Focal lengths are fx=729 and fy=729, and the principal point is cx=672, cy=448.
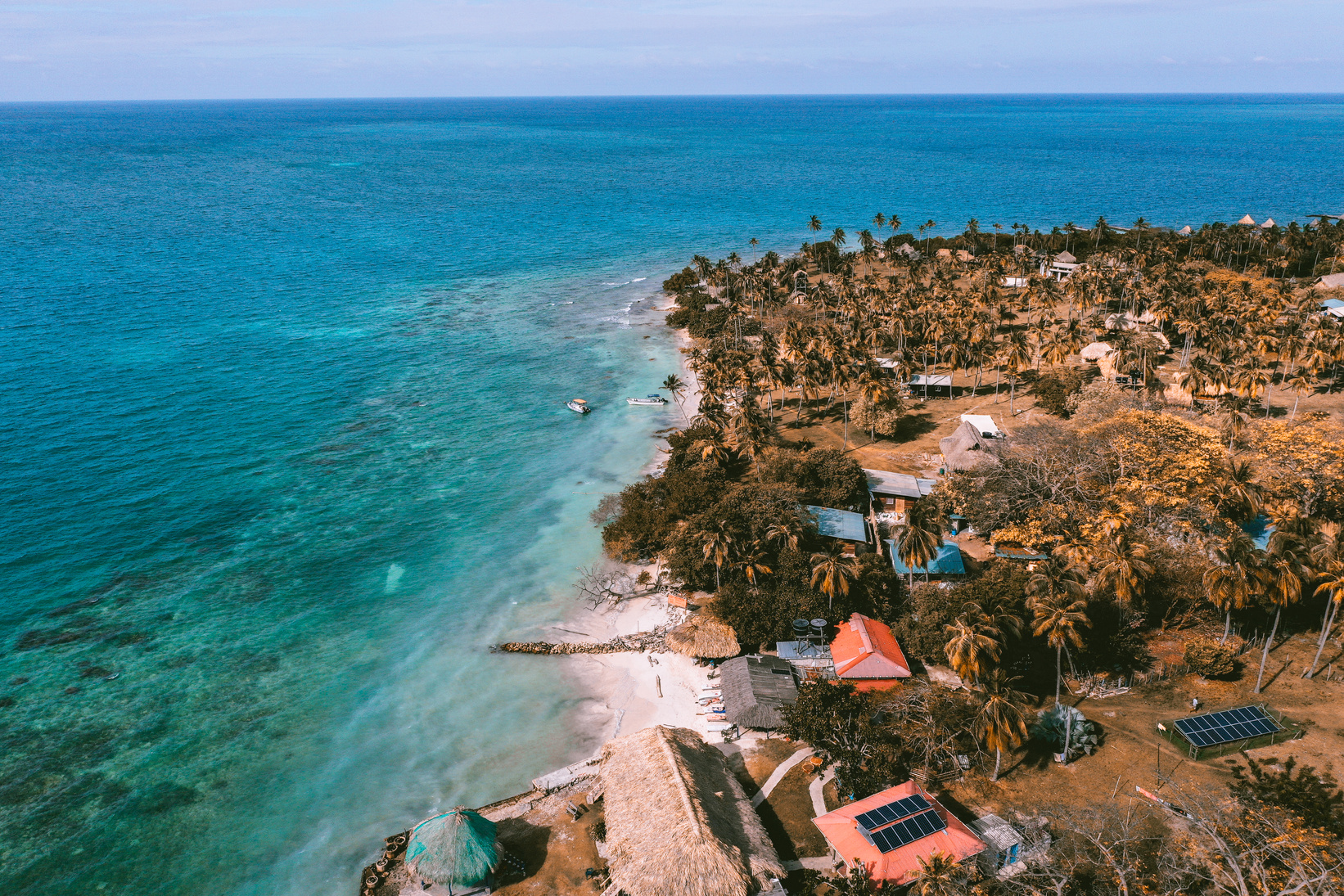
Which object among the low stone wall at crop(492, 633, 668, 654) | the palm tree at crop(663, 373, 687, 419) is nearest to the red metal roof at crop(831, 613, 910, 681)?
the low stone wall at crop(492, 633, 668, 654)

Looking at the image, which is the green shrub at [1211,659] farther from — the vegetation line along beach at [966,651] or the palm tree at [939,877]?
the palm tree at [939,877]

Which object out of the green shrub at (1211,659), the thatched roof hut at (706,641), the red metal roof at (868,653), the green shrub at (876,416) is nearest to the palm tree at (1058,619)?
the red metal roof at (868,653)

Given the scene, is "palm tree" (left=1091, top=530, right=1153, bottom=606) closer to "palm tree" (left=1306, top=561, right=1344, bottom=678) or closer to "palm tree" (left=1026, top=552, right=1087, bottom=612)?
"palm tree" (left=1026, top=552, right=1087, bottom=612)

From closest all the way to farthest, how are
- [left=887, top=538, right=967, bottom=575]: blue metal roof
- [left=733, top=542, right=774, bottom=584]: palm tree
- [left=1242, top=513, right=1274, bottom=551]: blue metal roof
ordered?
[left=1242, top=513, right=1274, bottom=551]: blue metal roof
[left=733, top=542, right=774, bottom=584]: palm tree
[left=887, top=538, right=967, bottom=575]: blue metal roof

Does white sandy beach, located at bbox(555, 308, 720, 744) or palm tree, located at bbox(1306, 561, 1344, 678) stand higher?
palm tree, located at bbox(1306, 561, 1344, 678)

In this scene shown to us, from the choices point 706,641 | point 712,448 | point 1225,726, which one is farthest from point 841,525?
point 1225,726

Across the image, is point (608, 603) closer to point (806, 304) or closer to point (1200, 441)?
point (1200, 441)

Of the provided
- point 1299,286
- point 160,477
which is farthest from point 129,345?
point 1299,286
